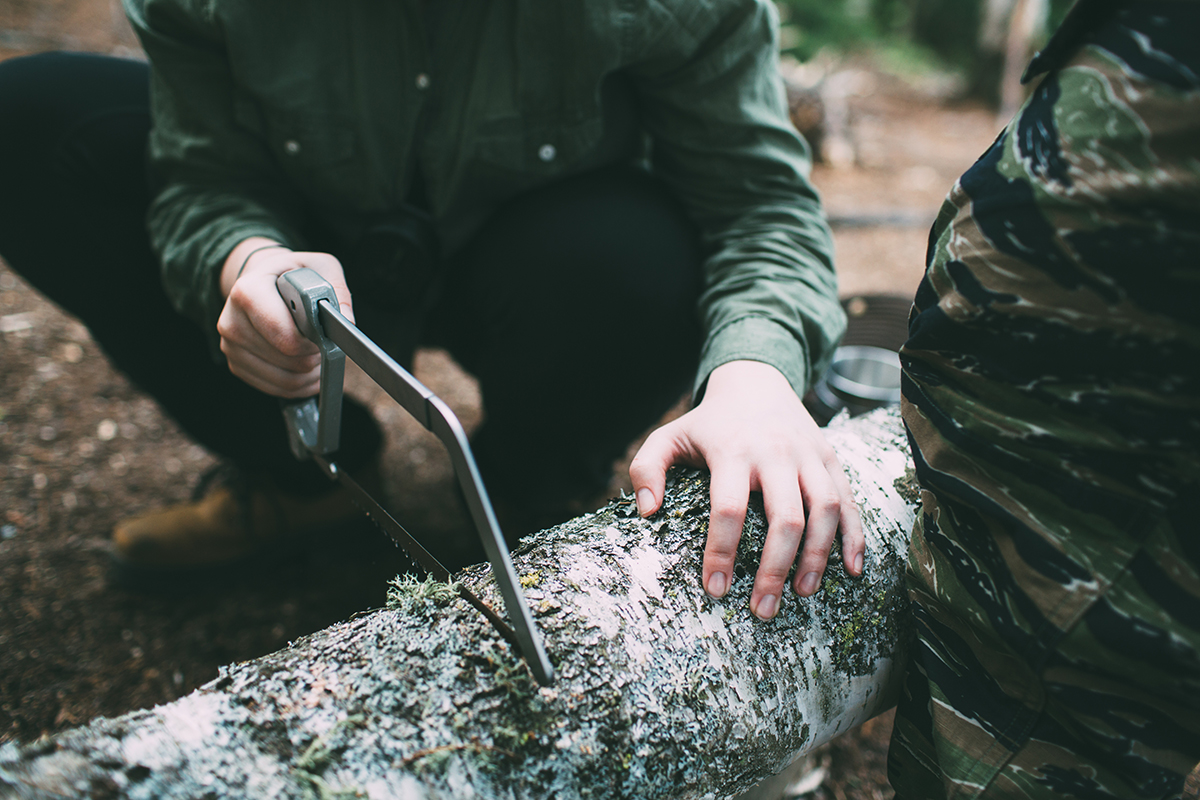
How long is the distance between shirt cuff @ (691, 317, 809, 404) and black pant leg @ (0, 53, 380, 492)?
3.62 ft

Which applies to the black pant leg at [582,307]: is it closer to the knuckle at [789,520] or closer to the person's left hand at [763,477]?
the person's left hand at [763,477]

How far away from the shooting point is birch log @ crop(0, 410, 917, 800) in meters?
0.66

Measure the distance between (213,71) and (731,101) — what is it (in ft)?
3.13

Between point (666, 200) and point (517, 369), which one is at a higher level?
point (666, 200)

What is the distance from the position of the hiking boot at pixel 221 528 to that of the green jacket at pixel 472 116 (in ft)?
2.39

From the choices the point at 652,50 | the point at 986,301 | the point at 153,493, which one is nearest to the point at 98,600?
the point at 153,493

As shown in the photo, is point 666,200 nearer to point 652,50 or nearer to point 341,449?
point 652,50

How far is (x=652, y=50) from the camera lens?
1.23 m

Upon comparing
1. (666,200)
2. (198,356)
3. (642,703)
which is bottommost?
(198,356)

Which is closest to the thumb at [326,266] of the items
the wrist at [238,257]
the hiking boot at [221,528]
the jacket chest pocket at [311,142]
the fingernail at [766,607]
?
the wrist at [238,257]

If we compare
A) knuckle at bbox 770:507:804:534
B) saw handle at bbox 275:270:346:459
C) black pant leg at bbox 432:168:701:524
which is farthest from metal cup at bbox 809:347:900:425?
saw handle at bbox 275:270:346:459

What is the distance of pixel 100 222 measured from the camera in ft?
5.01

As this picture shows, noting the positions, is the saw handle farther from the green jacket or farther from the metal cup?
the metal cup

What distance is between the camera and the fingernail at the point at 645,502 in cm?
92
